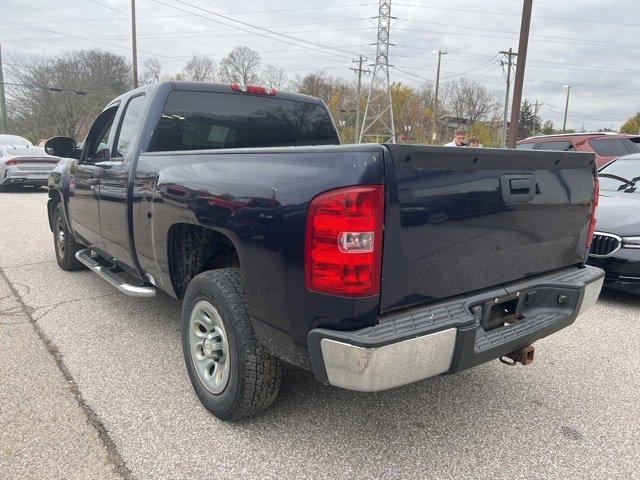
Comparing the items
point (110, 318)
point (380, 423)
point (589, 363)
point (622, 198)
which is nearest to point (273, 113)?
point (110, 318)

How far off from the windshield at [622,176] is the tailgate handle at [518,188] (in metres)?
4.02

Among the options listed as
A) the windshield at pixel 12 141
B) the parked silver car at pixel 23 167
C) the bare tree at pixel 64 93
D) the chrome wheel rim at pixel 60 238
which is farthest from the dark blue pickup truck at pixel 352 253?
the bare tree at pixel 64 93

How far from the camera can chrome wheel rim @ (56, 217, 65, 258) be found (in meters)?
5.84

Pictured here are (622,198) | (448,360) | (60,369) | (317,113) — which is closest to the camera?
(448,360)

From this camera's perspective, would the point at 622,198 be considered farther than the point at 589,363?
Yes

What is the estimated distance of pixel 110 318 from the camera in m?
4.32

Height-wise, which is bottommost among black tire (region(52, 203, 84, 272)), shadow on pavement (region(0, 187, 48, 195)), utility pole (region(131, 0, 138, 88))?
shadow on pavement (region(0, 187, 48, 195))

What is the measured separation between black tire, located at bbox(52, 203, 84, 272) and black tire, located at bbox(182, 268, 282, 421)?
12.0 feet

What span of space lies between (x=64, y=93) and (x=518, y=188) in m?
44.2

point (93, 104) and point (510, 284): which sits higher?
point (93, 104)

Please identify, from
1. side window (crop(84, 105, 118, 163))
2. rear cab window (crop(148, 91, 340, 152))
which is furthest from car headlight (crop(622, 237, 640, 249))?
side window (crop(84, 105, 118, 163))

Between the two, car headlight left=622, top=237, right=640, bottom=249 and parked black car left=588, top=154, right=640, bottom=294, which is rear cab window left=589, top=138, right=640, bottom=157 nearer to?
parked black car left=588, top=154, right=640, bottom=294

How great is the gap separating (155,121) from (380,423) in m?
2.57

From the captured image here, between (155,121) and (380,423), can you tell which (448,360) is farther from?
(155,121)
